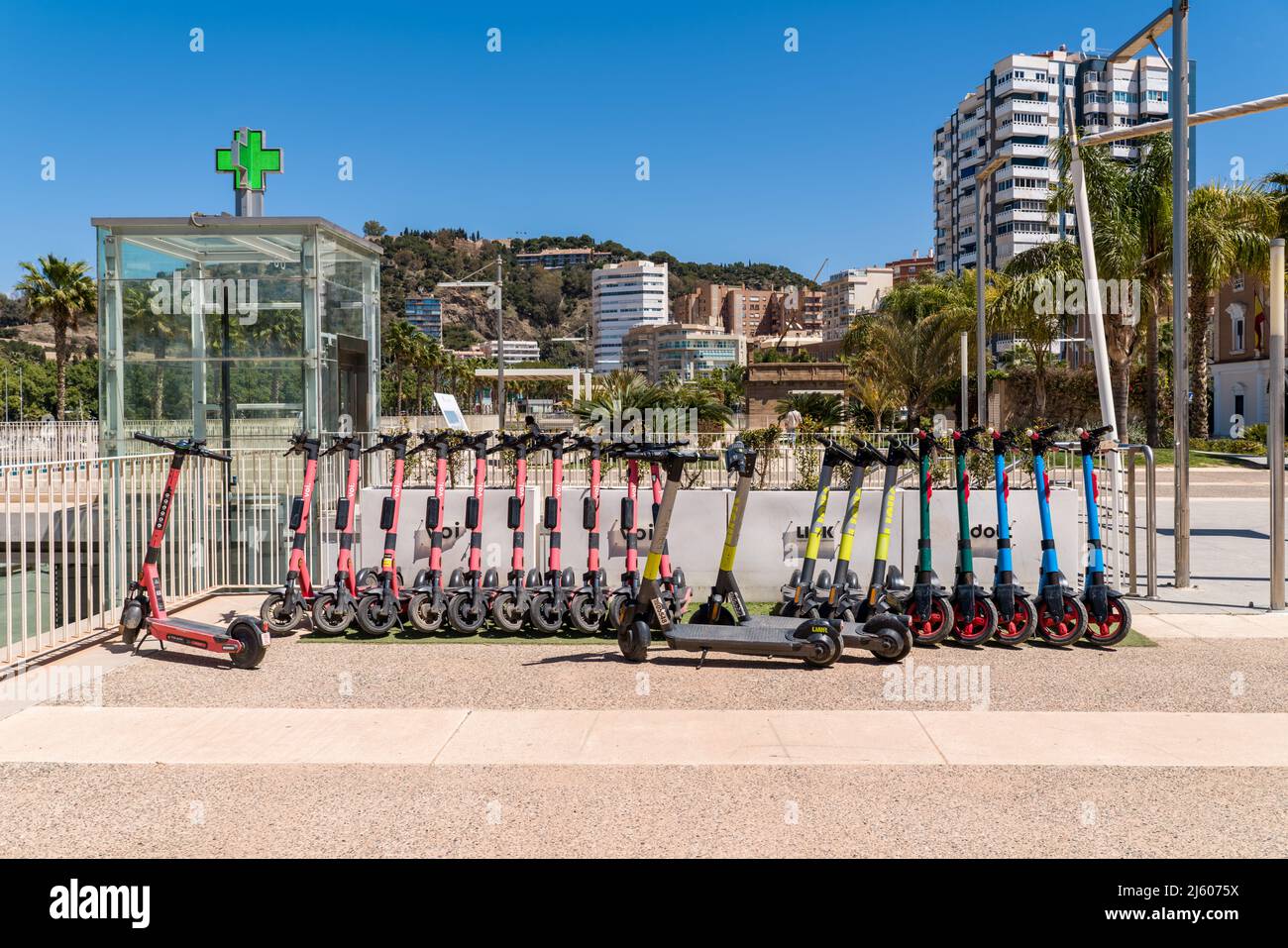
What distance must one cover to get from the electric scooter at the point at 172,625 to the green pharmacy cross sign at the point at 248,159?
644 centimetres

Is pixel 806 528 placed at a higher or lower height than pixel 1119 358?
lower

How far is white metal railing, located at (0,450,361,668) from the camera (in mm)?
9625

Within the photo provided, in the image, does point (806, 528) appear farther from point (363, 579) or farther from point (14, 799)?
point (14, 799)

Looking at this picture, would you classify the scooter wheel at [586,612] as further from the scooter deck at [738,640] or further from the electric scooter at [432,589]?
the scooter deck at [738,640]

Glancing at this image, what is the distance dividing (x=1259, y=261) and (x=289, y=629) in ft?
108

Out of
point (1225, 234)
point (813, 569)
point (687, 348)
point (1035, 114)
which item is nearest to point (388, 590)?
point (813, 569)

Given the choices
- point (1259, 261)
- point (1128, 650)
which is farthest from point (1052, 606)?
point (1259, 261)

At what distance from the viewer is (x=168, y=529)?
11141 millimetres

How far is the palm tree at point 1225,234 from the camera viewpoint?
33469 millimetres

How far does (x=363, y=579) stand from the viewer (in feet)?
33.9

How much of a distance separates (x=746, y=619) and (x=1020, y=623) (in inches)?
92.6

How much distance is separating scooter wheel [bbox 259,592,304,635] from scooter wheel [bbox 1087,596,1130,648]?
673 centimetres

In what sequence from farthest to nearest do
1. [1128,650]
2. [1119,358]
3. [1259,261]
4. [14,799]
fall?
[1119,358], [1259,261], [1128,650], [14,799]

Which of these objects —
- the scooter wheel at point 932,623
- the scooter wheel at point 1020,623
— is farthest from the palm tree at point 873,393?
the scooter wheel at point 932,623
